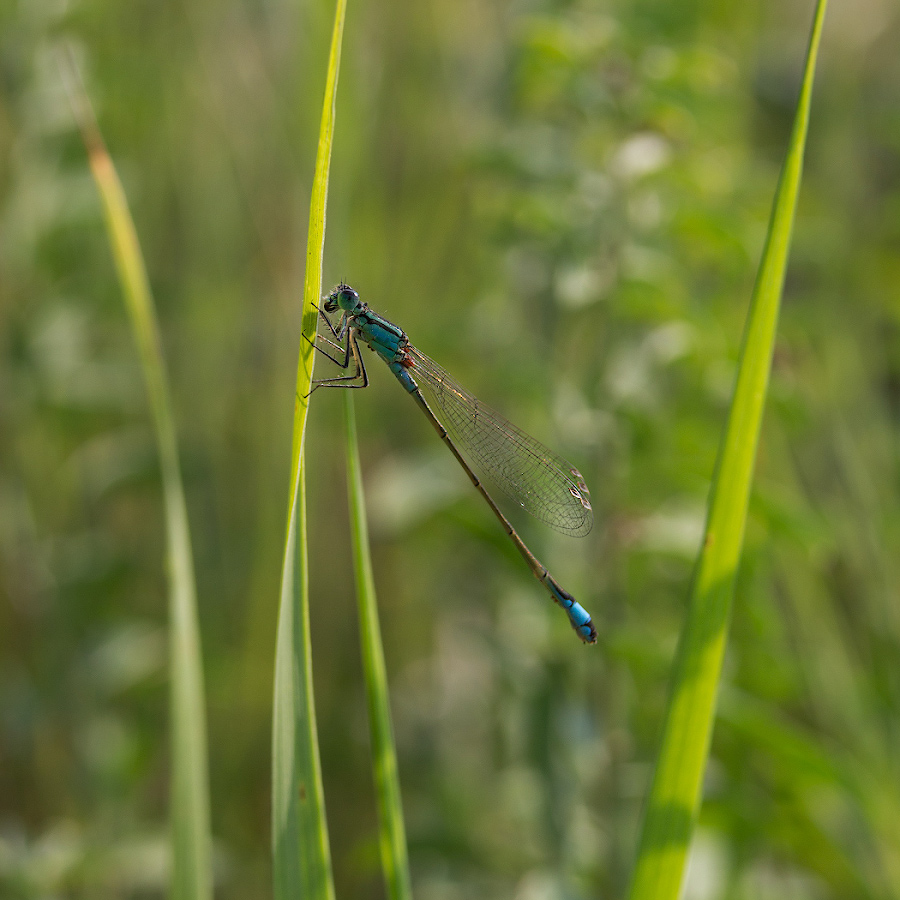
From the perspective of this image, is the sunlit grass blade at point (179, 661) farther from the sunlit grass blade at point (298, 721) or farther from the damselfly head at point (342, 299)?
the damselfly head at point (342, 299)

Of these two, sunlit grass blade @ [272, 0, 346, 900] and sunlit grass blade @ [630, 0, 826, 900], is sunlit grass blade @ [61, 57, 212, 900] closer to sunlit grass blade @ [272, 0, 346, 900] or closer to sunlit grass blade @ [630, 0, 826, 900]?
sunlit grass blade @ [272, 0, 346, 900]

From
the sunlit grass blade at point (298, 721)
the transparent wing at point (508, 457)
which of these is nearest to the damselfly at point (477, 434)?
the transparent wing at point (508, 457)

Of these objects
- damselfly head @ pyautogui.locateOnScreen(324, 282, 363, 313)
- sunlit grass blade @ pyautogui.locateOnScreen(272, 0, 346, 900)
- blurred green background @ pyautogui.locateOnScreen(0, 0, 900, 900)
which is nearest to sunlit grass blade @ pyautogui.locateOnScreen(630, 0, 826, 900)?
sunlit grass blade @ pyautogui.locateOnScreen(272, 0, 346, 900)

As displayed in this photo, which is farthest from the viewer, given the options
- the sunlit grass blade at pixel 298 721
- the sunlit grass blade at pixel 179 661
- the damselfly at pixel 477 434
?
the damselfly at pixel 477 434

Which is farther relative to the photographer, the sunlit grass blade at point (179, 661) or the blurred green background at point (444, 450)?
the blurred green background at point (444, 450)

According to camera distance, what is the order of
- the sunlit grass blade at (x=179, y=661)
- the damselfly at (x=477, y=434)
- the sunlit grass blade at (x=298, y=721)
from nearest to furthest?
the sunlit grass blade at (x=298, y=721) → the sunlit grass blade at (x=179, y=661) → the damselfly at (x=477, y=434)

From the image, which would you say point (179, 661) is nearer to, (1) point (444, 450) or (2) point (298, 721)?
(2) point (298, 721)
